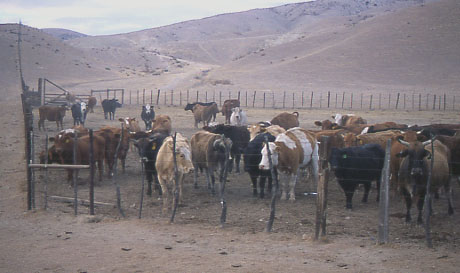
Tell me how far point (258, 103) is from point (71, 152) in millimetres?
30522

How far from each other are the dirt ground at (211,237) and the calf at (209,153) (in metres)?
0.53

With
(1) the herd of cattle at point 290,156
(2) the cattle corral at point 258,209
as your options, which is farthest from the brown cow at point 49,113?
(2) the cattle corral at point 258,209

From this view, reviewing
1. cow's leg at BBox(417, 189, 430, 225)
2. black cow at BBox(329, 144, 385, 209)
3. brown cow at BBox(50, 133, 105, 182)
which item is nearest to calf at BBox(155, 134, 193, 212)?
brown cow at BBox(50, 133, 105, 182)

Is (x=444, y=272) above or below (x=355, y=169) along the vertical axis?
below

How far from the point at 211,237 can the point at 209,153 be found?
13.9 ft

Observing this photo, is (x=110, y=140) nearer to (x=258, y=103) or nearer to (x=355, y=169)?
(x=355, y=169)

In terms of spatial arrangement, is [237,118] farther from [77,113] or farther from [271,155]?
[271,155]

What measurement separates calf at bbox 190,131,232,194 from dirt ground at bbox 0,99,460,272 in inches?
20.9

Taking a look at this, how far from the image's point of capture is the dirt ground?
22.8 ft

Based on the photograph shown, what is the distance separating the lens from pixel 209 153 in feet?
40.5

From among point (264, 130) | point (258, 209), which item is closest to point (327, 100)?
point (264, 130)

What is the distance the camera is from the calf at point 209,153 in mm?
12227

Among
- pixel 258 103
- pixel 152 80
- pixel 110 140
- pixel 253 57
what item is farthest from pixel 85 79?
pixel 110 140

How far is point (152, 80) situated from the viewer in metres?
64.3
